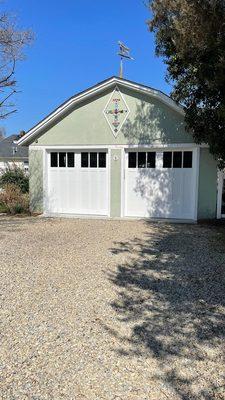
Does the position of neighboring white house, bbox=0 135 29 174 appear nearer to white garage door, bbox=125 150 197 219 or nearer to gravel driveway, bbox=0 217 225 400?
white garage door, bbox=125 150 197 219

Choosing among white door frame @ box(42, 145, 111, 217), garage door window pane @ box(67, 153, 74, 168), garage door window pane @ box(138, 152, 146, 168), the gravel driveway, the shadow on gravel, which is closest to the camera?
the gravel driveway

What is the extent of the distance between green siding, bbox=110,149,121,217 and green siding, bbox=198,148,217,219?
2602mm

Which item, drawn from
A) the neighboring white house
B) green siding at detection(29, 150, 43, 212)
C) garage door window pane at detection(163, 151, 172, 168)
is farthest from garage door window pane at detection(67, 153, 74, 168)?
the neighboring white house

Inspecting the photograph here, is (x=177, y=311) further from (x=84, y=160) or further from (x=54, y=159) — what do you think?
(x=54, y=159)

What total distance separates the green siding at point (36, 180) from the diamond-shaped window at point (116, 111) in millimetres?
2734

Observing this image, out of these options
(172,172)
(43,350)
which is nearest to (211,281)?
(43,350)

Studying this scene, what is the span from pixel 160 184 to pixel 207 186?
4.80 feet

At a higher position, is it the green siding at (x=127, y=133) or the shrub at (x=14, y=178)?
the green siding at (x=127, y=133)

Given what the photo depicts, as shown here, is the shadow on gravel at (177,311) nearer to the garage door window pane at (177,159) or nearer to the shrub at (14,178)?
the garage door window pane at (177,159)

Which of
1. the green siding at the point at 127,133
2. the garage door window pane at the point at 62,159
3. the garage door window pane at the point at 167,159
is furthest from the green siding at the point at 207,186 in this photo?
the garage door window pane at the point at 62,159

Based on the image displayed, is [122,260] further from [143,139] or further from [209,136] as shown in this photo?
[143,139]

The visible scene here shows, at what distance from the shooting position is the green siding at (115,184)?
38.2ft

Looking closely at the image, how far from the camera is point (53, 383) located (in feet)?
9.61

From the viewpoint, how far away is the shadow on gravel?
3.08m
